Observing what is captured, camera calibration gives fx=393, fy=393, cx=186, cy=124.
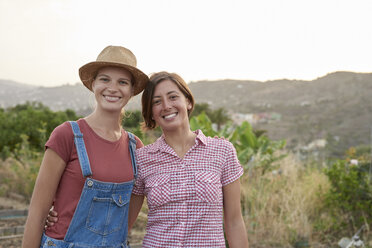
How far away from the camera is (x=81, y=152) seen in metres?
2.27

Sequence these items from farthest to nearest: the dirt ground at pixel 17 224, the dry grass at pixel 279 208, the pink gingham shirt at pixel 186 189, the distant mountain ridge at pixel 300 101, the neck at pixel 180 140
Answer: the distant mountain ridge at pixel 300 101 → the dry grass at pixel 279 208 → the dirt ground at pixel 17 224 → the neck at pixel 180 140 → the pink gingham shirt at pixel 186 189

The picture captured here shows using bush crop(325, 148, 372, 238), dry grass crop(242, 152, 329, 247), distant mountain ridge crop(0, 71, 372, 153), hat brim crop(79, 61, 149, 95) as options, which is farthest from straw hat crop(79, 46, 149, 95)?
distant mountain ridge crop(0, 71, 372, 153)

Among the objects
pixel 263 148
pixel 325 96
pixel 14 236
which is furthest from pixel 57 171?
pixel 325 96

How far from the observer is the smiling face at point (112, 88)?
247cm

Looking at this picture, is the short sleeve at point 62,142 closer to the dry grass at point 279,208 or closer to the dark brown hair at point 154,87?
the dark brown hair at point 154,87

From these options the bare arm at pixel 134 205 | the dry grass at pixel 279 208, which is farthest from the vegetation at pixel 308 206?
the bare arm at pixel 134 205

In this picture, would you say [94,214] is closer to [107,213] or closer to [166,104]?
[107,213]

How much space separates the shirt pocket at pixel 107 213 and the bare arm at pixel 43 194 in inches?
10.0

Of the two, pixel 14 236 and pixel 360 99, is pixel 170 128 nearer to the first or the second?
pixel 14 236

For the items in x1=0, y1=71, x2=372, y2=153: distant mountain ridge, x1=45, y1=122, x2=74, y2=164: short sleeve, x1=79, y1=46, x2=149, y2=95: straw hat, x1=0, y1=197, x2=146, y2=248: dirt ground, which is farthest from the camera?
x1=0, y1=71, x2=372, y2=153: distant mountain ridge

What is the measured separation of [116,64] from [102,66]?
0.12m

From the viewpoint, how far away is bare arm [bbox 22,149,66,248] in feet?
7.36

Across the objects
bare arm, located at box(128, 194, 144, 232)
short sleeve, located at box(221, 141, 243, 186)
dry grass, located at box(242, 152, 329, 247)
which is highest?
short sleeve, located at box(221, 141, 243, 186)

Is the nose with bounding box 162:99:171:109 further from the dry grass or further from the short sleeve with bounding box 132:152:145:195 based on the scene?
the dry grass
